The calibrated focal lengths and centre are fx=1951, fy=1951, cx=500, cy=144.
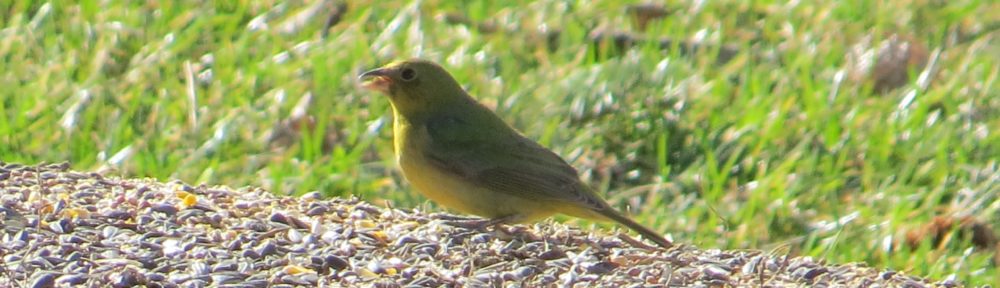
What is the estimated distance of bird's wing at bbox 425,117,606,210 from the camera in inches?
215

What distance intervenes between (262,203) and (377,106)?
7.32ft

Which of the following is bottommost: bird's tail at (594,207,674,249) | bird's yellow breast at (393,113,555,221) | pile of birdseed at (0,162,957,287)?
pile of birdseed at (0,162,957,287)

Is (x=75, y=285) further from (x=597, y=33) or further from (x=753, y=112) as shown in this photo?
(x=597, y=33)

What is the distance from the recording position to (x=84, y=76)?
7.62 metres

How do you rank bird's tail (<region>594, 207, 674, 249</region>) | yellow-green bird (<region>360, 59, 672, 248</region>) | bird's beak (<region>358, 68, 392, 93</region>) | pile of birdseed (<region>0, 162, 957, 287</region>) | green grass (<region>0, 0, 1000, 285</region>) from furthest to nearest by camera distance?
green grass (<region>0, 0, 1000, 285</region>) → bird's beak (<region>358, 68, 392, 93</region>) → yellow-green bird (<region>360, 59, 672, 248</region>) → bird's tail (<region>594, 207, 674, 249</region>) → pile of birdseed (<region>0, 162, 957, 287</region>)

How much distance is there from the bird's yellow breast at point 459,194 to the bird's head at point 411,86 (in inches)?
9.0

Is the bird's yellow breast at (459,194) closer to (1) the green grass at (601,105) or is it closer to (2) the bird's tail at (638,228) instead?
(2) the bird's tail at (638,228)

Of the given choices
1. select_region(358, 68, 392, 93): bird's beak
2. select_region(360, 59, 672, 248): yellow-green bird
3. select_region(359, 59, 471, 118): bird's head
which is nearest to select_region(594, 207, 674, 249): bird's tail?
select_region(360, 59, 672, 248): yellow-green bird

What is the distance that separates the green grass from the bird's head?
0.79 metres

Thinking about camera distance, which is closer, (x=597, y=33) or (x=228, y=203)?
(x=228, y=203)

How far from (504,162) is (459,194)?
18 cm

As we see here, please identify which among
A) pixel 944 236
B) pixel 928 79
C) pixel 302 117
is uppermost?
pixel 928 79

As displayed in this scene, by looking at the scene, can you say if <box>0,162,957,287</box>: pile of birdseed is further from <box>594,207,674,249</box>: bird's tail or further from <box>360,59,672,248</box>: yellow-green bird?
<box>360,59,672,248</box>: yellow-green bird

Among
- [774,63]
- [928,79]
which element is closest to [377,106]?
[774,63]
